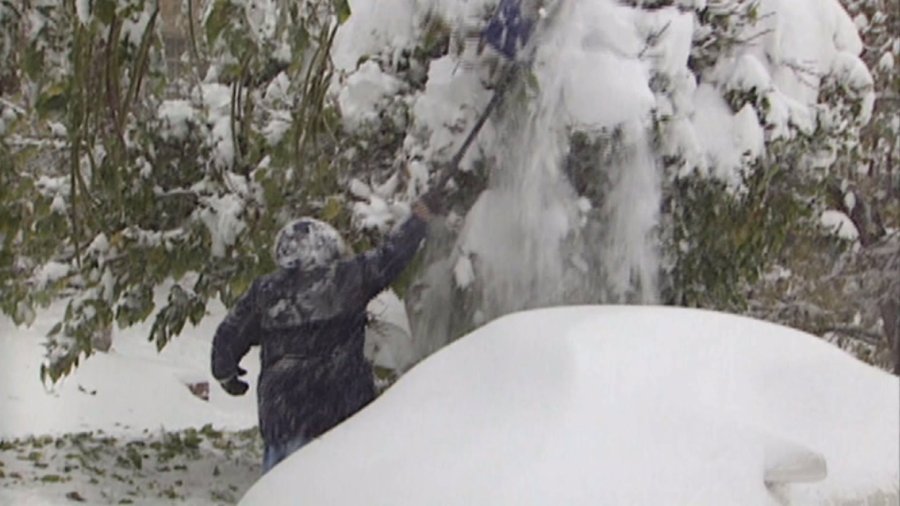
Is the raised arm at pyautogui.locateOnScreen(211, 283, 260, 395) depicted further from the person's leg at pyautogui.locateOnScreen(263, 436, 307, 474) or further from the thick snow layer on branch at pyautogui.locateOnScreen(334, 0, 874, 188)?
the thick snow layer on branch at pyautogui.locateOnScreen(334, 0, 874, 188)

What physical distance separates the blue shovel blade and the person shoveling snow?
0.96 ft

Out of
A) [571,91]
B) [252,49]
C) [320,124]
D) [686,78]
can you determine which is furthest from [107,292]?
[686,78]

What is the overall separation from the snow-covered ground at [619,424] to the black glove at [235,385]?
0.37 m

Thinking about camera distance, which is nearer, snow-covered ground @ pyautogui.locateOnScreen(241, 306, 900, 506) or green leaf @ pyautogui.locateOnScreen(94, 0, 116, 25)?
snow-covered ground @ pyautogui.locateOnScreen(241, 306, 900, 506)

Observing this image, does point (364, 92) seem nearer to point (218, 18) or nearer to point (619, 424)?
point (218, 18)

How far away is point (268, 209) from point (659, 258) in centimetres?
50

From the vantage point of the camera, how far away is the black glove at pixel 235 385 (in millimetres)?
1325

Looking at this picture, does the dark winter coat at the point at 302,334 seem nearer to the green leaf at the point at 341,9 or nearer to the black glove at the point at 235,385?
the black glove at the point at 235,385

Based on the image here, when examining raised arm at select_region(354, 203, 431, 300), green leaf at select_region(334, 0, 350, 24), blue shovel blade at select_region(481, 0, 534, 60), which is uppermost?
blue shovel blade at select_region(481, 0, 534, 60)

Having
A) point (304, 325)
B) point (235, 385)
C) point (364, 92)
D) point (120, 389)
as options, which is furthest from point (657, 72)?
A: point (120, 389)

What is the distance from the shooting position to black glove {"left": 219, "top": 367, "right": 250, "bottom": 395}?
133 centimetres

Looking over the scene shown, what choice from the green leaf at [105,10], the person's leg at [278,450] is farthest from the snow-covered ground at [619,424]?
the green leaf at [105,10]

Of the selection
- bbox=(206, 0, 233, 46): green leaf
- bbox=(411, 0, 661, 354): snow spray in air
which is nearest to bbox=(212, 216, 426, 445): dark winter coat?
bbox=(411, 0, 661, 354): snow spray in air

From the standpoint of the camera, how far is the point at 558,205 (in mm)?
1462
